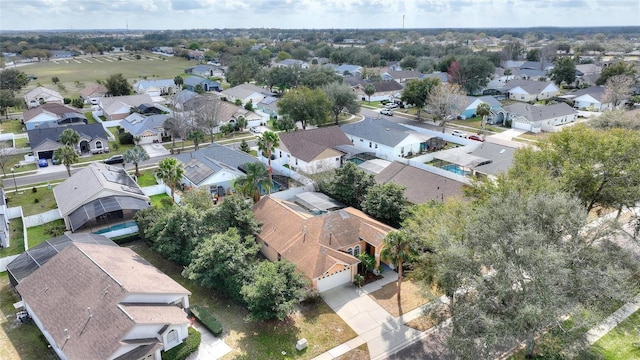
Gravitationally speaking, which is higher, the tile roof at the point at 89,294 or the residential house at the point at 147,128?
the residential house at the point at 147,128

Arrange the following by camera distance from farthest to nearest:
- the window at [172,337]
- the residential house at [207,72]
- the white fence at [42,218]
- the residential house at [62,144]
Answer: the residential house at [207,72], the residential house at [62,144], the white fence at [42,218], the window at [172,337]

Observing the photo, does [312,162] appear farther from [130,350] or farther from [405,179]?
[130,350]

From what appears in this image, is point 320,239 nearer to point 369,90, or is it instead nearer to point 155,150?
point 155,150

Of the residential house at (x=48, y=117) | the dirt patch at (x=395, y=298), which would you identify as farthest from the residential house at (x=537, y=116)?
the residential house at (x=48, y=117)

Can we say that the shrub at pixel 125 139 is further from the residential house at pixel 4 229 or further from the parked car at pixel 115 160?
the residential house at pixel 4 229

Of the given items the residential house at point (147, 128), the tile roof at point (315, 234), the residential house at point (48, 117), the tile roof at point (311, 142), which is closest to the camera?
the tile roof at point (315, 234)

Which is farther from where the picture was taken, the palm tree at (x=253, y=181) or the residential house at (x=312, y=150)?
the residential house at (x=312, y=150)

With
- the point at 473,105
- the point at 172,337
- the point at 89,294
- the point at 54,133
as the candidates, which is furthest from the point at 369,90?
the point at 89,294

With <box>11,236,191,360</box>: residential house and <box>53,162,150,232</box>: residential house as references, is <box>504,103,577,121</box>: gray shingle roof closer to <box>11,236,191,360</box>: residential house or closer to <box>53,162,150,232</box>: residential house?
<box>53,162,150,232</box>: residential house
